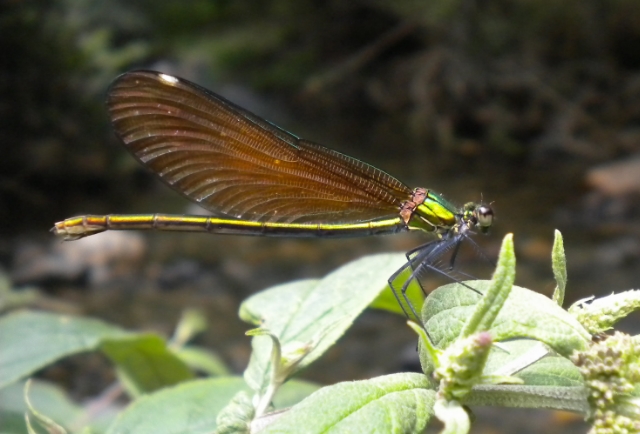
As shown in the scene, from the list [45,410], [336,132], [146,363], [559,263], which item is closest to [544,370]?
[559,263]

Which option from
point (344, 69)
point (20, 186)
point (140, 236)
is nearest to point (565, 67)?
point (344, 69)

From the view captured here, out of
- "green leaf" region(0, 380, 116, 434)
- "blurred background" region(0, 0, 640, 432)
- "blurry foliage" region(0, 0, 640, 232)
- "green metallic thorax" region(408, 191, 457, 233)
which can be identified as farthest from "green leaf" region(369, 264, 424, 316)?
"blurry foliage" region(0, 0, 640, 232)

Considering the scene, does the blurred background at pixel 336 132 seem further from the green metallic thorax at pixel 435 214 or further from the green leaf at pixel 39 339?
the green metallic thorax at pixel 435 214

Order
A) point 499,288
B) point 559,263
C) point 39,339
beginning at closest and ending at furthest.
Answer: point 499,288, point 559,263, point 39,339

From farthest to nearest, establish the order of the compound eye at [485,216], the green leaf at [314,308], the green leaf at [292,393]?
1. the compound eye at [485,216]
2. the green leaf at [292,393]
3. the green leaf at [314,308]

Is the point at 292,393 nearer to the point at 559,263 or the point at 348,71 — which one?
the point at 559,263

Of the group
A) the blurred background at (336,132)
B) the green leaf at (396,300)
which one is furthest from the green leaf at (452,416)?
the blurred background at (336,132)

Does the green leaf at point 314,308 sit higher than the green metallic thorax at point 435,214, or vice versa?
the green metallic thorax at point 435,214
